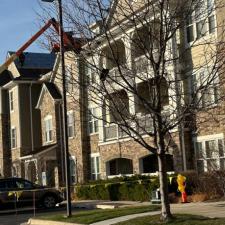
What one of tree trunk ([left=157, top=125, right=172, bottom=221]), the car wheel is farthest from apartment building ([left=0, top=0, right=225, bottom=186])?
the car wheel

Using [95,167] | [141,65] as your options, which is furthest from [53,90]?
[141,65]

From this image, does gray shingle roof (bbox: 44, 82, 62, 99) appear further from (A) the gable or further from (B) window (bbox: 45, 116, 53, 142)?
(A) the gable

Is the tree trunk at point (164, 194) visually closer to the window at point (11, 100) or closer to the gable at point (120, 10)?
the gable at point (120, 10)

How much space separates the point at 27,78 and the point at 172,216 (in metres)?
35.0

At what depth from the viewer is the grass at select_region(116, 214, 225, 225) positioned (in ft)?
49.2

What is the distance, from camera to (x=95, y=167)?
3862 centimetres

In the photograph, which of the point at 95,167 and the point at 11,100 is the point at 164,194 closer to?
the point at 95,167

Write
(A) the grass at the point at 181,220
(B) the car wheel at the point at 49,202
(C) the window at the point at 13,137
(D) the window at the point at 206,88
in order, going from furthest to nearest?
(C) the window at the point at 13,137 < (B) the car wheel at the point at 49,202 < (D) the window at the point at 206,88 < (A) the grass at the point at 181,220

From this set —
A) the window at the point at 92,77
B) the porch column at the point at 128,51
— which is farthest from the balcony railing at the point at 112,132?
the window at the point at 92,77

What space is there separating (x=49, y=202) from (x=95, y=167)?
979cm

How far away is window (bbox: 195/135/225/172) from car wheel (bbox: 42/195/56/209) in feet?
25.0

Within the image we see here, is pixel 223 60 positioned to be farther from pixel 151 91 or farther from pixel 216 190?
pixel 216 190

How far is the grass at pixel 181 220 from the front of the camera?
15.0 metres

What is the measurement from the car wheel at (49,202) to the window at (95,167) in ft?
29.5
